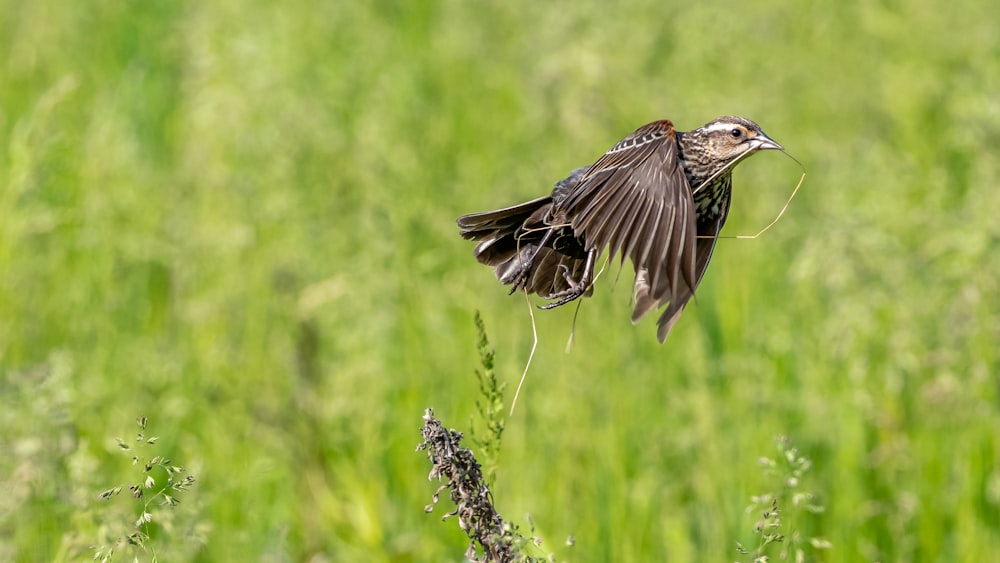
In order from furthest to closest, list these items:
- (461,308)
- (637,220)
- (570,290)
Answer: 1. (461,308)
2. (570,290)
3. (637,220)

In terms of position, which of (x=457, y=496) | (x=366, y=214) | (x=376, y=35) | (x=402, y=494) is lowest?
(x=457, y=496)

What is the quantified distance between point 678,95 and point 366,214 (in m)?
1.56

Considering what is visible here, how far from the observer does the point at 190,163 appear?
219 inches

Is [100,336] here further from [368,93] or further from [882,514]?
[882,514]

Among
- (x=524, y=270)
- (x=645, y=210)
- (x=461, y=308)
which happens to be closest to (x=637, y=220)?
(x=645, y=210)

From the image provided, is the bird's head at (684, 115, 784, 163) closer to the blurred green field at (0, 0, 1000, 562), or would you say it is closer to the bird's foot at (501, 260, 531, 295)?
the bird's foot at (501, 260, 531, 295)

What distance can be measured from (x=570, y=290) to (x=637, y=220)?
391mm

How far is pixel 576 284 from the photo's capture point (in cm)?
253

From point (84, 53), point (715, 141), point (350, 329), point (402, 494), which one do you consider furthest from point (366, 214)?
point (84, 53)

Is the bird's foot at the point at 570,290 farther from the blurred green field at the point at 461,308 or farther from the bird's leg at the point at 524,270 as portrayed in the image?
the blurred green field at the point at 461,308

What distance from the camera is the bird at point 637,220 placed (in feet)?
6.94

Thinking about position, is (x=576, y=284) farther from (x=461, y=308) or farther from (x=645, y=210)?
(x=461, y=308)

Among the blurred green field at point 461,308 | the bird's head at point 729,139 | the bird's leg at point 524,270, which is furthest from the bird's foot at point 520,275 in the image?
the blurred green field at point 461,308

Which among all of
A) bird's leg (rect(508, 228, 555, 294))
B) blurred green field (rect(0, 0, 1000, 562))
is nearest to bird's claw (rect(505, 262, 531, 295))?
bird's leg (rect(508, 228, 555, 294))
